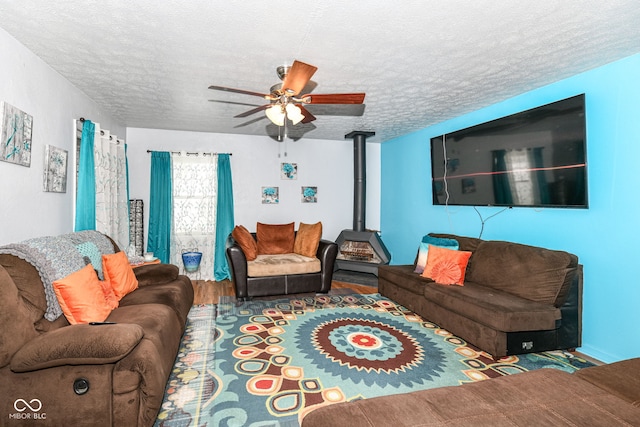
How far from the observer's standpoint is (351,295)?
444 centimetres

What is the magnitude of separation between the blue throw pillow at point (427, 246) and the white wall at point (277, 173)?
225 centimetres

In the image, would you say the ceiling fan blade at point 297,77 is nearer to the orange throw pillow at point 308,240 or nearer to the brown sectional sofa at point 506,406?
the brown sectional sofa at point 506,406

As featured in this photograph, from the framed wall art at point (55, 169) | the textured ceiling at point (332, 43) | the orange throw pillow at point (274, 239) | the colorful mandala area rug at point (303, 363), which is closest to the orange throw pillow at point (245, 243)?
the orange throw pillow at point (274, 239)

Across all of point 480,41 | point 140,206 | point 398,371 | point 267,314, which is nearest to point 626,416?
point 398,371

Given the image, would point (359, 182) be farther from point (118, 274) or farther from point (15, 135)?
point (15, 135)

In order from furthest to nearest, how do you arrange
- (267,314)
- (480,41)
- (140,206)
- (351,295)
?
(140,206)
(351,295)
(267,314)
(480,41)

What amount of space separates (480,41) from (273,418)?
9.42 ft

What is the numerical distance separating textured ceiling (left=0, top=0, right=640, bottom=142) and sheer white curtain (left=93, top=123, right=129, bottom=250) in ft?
2.00

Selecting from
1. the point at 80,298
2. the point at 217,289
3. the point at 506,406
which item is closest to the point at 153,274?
the point at 80,298

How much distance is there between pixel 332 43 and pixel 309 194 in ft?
12.3

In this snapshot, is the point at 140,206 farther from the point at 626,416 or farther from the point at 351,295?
the point at 626,416

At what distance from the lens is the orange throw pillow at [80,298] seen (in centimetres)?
198

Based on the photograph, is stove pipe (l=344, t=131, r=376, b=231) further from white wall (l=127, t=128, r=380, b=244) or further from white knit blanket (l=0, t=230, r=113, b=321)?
white knit blanket (l=0, t=230, r=113, b=321)

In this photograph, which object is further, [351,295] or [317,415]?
[351,295]
